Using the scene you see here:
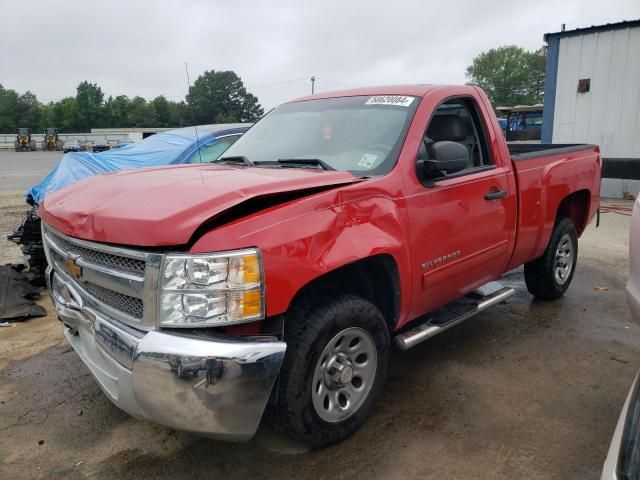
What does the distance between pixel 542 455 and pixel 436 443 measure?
0.54 meters

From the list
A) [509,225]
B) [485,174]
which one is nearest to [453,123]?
[485,174]

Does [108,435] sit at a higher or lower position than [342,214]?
lower

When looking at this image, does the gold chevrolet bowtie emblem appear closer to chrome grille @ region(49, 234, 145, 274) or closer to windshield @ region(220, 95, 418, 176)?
chrome grille @ region(49, 234, 145, 274)

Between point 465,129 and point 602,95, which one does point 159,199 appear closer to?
point 465,129

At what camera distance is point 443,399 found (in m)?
3.24

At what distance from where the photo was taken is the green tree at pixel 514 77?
89.4 m

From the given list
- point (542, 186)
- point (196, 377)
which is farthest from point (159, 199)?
point (542, 186)

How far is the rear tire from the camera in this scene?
15.6 ft

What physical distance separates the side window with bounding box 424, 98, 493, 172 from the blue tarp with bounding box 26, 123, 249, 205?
371cm

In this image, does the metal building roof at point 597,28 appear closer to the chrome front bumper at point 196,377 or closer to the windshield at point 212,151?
the windshield at point 212,151

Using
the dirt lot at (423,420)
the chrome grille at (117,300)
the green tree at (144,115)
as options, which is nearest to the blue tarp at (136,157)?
the dirt lot at (423,420)

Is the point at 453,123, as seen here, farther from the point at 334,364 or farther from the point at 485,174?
the point at 334,364

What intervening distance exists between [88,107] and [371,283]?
94311mm

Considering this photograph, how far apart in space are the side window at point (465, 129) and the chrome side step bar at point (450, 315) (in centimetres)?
98
